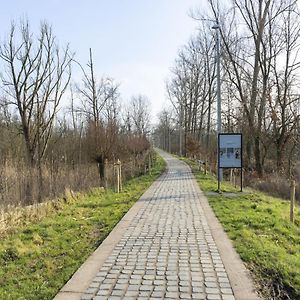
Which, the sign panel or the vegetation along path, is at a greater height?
the sign panel

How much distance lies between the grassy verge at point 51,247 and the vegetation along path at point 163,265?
10.4 inches

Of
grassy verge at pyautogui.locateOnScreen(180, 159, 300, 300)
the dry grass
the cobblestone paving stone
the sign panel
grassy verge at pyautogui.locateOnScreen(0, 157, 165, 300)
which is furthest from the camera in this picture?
the sign panel

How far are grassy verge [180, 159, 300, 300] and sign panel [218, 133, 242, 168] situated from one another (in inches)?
115

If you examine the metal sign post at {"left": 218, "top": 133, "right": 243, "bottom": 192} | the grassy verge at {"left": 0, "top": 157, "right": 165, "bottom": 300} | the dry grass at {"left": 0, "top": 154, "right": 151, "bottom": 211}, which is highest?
the metal sign post at {"left": 218, "top": 133, "right": 243, "bottom": 192}

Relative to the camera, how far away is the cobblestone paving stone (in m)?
4.37

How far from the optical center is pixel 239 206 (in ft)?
35.6

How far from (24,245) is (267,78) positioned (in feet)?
80.6

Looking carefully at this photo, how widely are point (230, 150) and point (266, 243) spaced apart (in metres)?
7.79

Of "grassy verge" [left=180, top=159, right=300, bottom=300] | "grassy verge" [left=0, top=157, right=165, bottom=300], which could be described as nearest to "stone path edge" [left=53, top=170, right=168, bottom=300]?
"grassy verge" [left=0, top=157, right=165, bottom=300]

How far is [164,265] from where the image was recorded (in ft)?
17.5

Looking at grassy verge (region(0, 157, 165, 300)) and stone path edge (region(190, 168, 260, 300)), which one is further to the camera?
grassy verge (region(0, 157, 165, 300))

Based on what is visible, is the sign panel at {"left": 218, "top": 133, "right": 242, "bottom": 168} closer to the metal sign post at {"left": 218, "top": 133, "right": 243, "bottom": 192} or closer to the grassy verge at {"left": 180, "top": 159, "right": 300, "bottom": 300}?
the metal sign post at {"left": 218, "top": 133, "right": 243, "bottom": 192}

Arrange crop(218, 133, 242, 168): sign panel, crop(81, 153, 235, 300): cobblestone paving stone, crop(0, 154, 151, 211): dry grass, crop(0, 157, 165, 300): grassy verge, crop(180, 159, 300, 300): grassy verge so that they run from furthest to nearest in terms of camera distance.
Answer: crop(218, 133, 242, 168): sign panel
crop(0, 154, 151, 211): dry grass
crop(180, 159, 300, 300): grassy verge
crop(0, 157, 165, 300): grassy verge
crop(81, 153, 235, 300): cobblestone paving stone

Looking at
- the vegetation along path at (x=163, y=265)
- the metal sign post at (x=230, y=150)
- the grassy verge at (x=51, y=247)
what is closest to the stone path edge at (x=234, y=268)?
the vegetation along path at (x=163, y=265)
